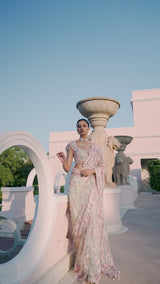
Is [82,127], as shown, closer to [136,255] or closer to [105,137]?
[136,255]

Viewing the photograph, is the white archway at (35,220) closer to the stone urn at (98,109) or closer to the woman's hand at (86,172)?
the woman's hand at (86,172)

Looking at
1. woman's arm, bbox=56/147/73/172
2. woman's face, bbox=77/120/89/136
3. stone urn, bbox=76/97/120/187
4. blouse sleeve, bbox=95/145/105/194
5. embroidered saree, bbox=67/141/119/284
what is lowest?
embroidered saree, bbox=67/141/119/284

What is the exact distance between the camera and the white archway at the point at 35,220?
1.27 m

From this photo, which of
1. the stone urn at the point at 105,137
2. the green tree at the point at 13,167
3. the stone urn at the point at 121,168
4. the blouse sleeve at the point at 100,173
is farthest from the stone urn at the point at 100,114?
the green tree at the point at 13,167

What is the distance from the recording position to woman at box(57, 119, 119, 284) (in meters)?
1.71

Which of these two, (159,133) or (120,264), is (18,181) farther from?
(120,264)

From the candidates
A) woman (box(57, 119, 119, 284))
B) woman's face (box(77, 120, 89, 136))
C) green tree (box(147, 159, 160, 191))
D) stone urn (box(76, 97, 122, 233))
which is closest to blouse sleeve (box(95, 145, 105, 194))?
woman (box(57, 119, 119, 284))

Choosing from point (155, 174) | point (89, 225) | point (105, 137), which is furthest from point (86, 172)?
point (155, 174)

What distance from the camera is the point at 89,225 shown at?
5.93 feet

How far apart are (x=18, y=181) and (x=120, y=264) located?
17.0 meters

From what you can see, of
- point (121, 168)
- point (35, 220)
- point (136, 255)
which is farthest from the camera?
point (121, 168)

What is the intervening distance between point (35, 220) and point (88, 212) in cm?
52

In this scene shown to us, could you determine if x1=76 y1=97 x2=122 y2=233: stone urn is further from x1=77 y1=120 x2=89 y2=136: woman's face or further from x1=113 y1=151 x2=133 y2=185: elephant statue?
x1=113 y1=151 x2=133 y2=185: elephant statue

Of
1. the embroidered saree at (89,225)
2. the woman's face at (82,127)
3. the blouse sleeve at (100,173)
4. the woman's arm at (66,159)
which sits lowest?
the embroidered saree at (89,225)
